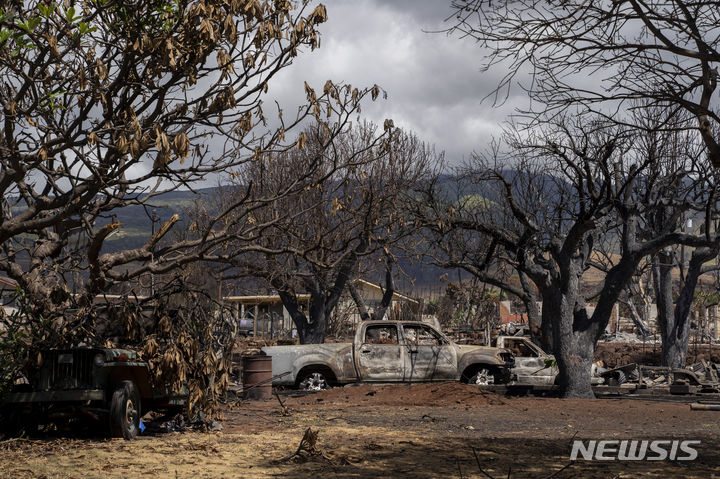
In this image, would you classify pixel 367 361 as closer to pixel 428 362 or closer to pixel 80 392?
pixel 428 362

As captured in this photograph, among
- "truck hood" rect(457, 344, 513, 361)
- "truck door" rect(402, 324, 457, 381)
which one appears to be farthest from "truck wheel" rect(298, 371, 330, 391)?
"truck hood" rect(457, 344, 513, 361)

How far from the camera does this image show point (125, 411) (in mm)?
10812

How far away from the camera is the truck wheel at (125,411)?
10672 millimetres

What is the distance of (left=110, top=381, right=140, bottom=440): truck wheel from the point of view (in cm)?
1067

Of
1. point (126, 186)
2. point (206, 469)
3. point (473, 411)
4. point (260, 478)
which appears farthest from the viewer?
point (473, 411)

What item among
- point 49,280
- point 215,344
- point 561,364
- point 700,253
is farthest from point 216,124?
point 700,253

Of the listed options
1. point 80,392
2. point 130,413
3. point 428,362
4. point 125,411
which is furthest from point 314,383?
point 80,392

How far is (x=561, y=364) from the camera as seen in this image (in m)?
17.7

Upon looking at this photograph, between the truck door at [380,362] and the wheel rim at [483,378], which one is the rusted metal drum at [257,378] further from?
the wheel rim at [483,378]

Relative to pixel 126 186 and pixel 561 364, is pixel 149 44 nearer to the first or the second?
pixel 126 186

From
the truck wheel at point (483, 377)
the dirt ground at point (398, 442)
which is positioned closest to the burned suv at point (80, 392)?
the dirt ground at point (398, 442)

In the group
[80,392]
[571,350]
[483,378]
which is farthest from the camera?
[483,378]

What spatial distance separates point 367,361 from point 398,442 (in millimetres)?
7282

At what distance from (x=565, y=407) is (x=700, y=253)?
11498mm
